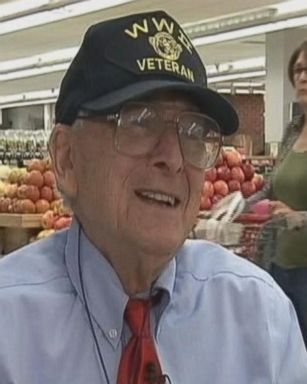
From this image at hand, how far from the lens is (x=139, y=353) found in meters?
1.22

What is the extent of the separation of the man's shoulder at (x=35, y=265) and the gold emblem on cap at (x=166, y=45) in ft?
1.04

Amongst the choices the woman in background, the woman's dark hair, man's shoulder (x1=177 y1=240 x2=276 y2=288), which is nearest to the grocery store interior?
the woman in background

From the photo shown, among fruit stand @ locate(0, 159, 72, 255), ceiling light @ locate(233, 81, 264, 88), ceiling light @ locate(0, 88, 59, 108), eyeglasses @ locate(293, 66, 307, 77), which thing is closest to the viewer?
eyeglasses @ locate(293, 66, 307, 77)

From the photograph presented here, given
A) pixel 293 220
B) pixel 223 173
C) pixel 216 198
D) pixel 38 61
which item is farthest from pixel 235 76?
pixel 293 220

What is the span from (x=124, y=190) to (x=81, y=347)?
22 cm

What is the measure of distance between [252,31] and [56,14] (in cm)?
327

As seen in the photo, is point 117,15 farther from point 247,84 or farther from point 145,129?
point 247,84

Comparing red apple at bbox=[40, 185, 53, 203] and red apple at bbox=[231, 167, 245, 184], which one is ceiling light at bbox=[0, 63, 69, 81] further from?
red apple at bbox=[231, 167, 245, 184]

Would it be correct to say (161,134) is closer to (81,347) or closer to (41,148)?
(81,347)

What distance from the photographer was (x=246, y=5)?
Result: 1262 centimetres

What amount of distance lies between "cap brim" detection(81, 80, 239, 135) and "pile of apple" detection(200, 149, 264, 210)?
3.08 m

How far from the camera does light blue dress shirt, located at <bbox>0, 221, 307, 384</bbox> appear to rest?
1.18 meters

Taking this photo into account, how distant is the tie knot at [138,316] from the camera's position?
4.08 feet

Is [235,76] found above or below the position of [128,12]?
below
